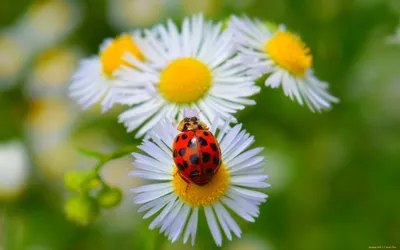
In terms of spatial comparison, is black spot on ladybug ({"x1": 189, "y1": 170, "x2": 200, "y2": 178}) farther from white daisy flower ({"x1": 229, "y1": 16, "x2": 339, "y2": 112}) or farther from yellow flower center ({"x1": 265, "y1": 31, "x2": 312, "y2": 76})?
yellow flower center ({"x1": 265, "y1": 31, "x2": 312, "y2": 76})

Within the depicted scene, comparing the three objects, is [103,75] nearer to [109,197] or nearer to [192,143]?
[109,197]

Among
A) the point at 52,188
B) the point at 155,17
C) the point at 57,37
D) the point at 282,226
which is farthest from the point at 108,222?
the point at 57,37

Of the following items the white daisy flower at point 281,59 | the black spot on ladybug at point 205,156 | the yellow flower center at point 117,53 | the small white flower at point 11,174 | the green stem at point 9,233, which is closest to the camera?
the black spot on ladybug at point 205,156

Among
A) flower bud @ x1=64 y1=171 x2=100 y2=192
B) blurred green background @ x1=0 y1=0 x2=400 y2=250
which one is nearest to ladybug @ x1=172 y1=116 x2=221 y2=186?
flower bud @ x1=64 y1=171 x2=100 y2=192

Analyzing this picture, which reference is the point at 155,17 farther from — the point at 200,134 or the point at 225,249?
the point at 200,134

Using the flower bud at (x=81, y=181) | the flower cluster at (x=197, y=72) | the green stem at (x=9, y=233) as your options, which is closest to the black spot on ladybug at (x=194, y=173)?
the flower cluster at (x=197, y=72)

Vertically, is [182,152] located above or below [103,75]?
below

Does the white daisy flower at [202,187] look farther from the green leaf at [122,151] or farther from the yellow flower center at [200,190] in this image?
the green leaf at [122,151]

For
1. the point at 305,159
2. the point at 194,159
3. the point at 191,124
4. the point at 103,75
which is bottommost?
the point at 194,159

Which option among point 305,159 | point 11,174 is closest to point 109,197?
point 11,174
